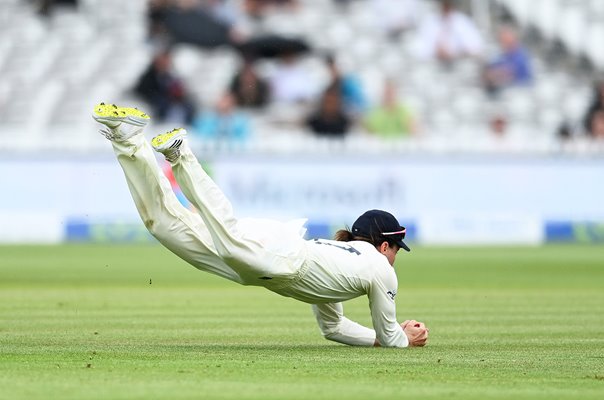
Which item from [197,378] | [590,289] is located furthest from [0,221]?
[197,378]

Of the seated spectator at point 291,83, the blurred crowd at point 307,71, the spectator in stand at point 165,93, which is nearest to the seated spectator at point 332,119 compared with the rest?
the blurred crowd at point 307,71

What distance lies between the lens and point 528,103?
25.4 meters

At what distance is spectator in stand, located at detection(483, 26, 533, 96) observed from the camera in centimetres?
2541

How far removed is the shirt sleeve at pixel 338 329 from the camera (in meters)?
7.96

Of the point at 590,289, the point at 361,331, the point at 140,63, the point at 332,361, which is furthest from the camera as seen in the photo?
the point at 140,63

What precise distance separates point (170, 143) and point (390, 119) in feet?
55.6

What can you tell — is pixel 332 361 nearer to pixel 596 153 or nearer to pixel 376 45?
pixel 596 153

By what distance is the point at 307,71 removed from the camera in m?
25.1

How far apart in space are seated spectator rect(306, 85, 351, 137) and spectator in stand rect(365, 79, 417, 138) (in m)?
0.46

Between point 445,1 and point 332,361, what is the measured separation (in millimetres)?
A: 20244

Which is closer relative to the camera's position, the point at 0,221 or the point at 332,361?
the point at 332,361

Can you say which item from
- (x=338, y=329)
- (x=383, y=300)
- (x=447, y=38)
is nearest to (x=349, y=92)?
(x=447, y=38)

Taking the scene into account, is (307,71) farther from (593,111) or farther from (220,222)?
→ (220,222)

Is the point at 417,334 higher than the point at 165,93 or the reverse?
the reverse
